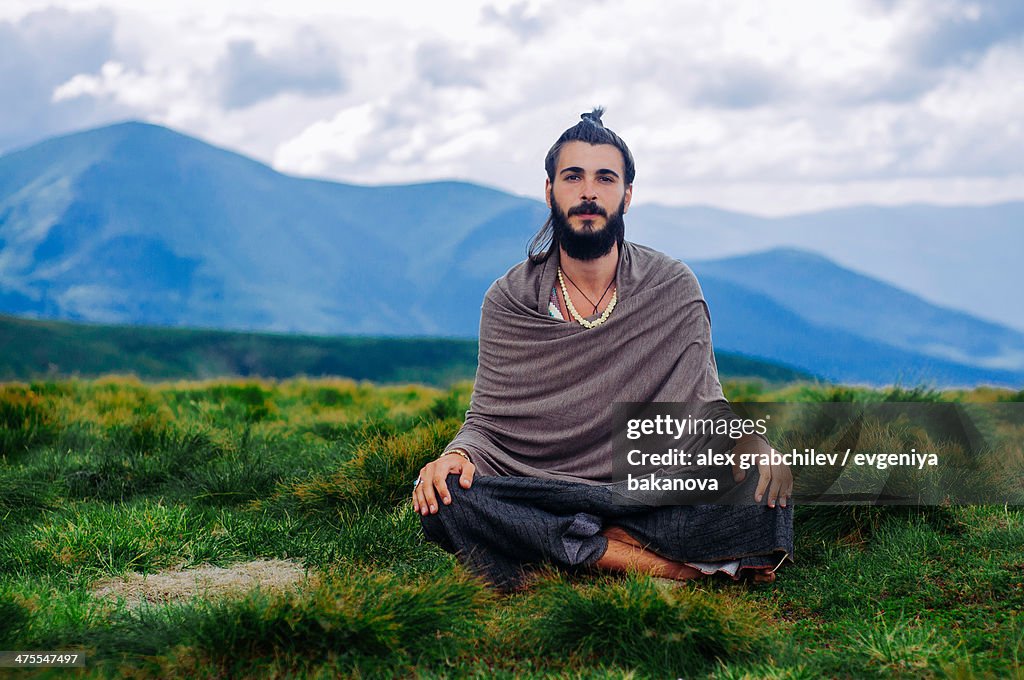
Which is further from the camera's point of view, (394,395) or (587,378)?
(394,395)

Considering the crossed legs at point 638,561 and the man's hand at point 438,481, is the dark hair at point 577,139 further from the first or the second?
the crossed legs at point 638,561

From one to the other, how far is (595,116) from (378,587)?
3.12 meters

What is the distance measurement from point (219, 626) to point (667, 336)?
2.86 metres

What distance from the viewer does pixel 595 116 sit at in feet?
19.2

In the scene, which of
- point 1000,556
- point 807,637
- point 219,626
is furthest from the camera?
point 1000,556

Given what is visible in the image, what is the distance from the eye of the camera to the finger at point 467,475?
5.00 m

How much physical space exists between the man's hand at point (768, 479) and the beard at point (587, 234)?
1385 millimetres

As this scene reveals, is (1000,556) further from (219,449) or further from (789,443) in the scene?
(219,449)

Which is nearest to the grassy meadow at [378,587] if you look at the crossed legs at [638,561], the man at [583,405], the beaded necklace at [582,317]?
the crossed legs at [638,561]

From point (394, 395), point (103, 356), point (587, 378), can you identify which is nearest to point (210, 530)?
point (587, 378)

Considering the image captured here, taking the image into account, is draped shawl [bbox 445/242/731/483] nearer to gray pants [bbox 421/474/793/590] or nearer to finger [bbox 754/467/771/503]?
gray pants [bbox 421/474/793/590]

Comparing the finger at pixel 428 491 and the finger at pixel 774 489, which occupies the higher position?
the finger at pixel 774 489

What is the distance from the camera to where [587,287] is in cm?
577

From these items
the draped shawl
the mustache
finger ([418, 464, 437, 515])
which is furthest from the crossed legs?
the mustache
